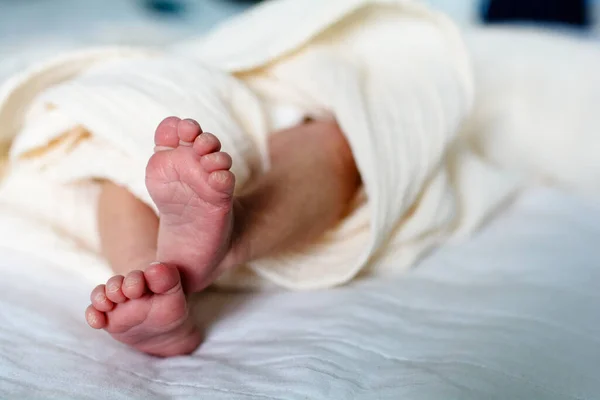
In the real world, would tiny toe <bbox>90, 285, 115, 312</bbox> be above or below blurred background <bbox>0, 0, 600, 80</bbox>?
above

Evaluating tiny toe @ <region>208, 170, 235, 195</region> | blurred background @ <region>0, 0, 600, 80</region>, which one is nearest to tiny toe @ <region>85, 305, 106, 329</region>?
tiny toe @ <region>208, 170, 235, 195</region>

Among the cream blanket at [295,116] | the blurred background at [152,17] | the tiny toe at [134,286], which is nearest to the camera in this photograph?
the tiny toe at [134,286]

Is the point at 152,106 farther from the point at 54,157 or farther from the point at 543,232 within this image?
the point at 543,232

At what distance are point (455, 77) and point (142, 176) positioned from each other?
0.50 meters

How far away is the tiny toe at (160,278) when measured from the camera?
0.51m

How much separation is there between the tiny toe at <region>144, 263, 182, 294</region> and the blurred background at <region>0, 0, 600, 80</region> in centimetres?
111

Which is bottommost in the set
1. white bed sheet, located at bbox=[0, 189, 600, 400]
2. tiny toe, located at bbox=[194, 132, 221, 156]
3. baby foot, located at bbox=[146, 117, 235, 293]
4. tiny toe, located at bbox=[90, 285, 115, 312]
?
white bed sheet, located at bbox=[0, 189, 600, 400]

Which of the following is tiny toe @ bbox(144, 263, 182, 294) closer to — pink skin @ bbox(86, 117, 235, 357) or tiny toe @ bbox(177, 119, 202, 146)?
pink skin @ bbox(86, 117, 235, 357)

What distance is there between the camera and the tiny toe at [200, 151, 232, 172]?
20.1 inches

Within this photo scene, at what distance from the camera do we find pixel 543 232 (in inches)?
34.3

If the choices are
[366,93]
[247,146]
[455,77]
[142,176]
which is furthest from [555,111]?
[142,176]

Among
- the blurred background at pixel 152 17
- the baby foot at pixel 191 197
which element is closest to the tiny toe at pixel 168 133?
the baby foot at pixel 191 197

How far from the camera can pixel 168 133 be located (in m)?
0.54

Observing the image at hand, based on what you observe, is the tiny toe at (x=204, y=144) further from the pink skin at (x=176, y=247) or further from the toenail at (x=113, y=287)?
the toenail at (x=113, y=287)
